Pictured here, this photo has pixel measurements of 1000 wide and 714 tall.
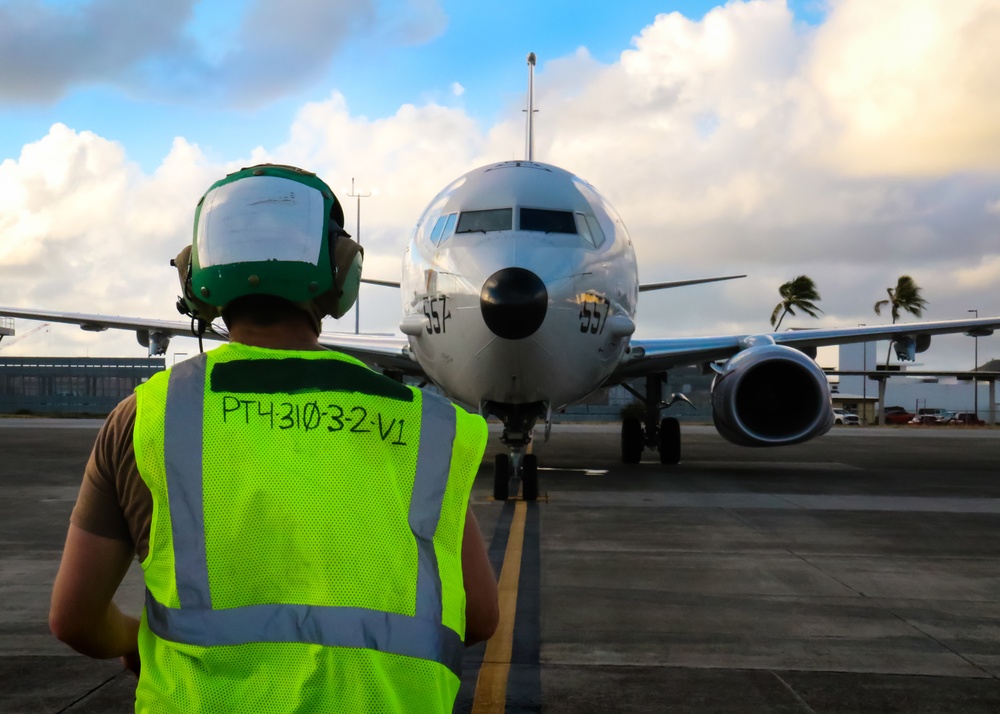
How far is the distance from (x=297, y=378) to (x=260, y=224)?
320mm

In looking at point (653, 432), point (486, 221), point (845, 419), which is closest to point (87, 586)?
point (486, 221)

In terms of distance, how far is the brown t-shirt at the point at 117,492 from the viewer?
1.52 meters

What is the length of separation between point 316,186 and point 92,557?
74 centimetres

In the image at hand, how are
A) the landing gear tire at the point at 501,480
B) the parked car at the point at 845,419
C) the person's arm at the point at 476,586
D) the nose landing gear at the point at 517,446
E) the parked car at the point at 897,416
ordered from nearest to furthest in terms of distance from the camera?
the person's arm at the point at 476,586
the nose landing gear at the point at 517,446
the landing gear tire at the point at 501,480
the parked car at the point at 845,419
the parked car at the point at 897,416

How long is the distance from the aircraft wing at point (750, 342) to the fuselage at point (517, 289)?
235 centimetres

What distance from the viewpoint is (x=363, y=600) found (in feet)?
4.67

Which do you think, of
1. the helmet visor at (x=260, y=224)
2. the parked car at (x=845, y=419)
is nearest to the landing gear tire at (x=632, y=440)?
the helmet visor at (x=260, y=224)

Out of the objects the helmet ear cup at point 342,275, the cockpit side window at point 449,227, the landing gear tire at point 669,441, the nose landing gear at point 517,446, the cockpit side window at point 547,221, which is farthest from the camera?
the landing gear tire at point 669,441

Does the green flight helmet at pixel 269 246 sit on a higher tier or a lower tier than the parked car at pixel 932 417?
higher

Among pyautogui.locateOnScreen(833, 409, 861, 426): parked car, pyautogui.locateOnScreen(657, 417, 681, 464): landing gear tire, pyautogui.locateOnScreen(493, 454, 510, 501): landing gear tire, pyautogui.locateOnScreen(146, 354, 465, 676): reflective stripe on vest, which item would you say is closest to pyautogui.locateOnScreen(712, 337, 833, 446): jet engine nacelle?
pyautogui.locateOnScreen(657, 417, 681, 464): landing gear tire

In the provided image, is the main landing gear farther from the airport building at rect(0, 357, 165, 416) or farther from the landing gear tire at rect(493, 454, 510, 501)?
the airport building at rect(0, 357, 165, 416)

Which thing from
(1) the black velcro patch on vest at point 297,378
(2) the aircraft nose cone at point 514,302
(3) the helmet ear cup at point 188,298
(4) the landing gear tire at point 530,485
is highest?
(2) the aircraft nose cone at point 514,302

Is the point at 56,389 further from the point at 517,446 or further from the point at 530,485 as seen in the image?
the point at 530,485

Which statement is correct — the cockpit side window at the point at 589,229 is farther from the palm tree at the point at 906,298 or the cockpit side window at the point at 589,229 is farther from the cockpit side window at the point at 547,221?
the palm tree at the point at 906,298
